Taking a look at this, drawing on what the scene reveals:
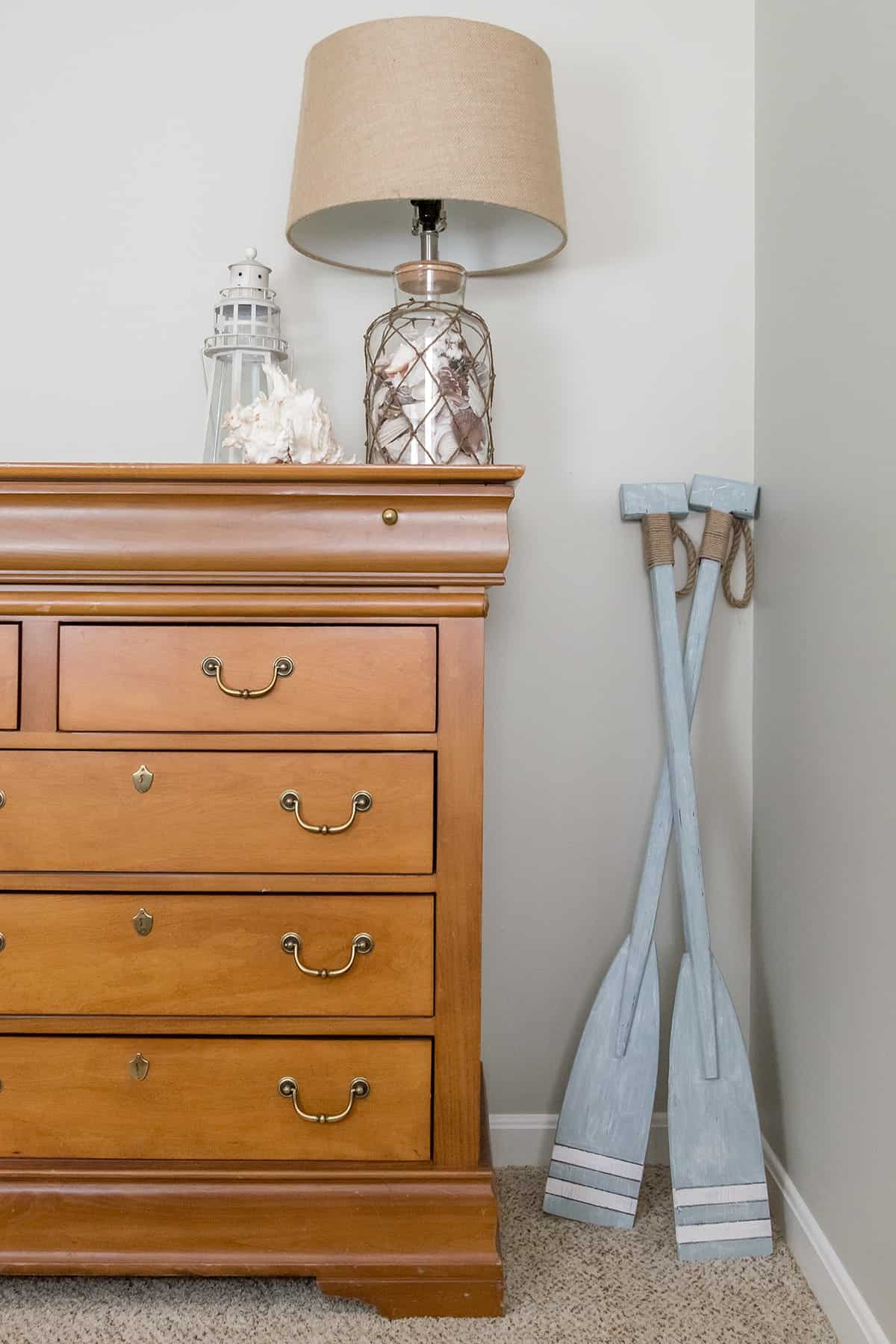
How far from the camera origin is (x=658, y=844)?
1754 mm

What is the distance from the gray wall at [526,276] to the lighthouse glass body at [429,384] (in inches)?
10.6

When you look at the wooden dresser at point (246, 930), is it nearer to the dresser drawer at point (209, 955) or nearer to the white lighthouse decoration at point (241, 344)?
the dresser drawer at point (209, 955)

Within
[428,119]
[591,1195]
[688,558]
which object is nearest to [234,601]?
[428,119]

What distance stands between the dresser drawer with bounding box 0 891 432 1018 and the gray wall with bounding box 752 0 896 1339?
0.54 meters

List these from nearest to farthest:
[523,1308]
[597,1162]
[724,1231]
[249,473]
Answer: [249,473] < [523,1308] < [724,1231] < [597,1162]

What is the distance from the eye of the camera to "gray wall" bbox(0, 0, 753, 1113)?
6.14ft

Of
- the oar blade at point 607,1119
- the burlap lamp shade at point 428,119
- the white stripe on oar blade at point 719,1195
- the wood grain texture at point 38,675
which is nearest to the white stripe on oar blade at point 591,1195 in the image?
the oar blade at point 607,1119

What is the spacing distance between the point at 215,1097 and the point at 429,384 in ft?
3.21

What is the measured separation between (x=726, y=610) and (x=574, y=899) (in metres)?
0.55

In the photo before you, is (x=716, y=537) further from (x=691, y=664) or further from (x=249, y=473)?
(x=249, y=473)

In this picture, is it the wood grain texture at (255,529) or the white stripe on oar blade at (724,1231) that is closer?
the wood grain texture at (255,529)

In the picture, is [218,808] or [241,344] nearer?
[218,808]

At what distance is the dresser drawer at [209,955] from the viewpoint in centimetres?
141

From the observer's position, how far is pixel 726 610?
6.17 feet
